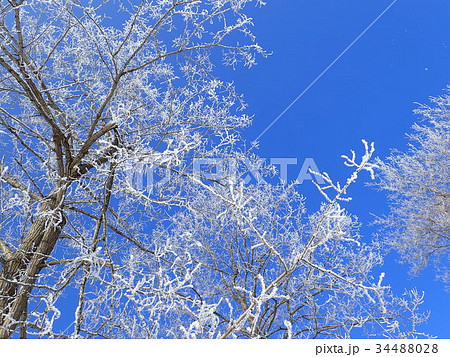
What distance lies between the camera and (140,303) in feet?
4.84

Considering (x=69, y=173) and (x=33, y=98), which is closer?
(x=33, y=98)

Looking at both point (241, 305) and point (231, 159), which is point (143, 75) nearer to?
point (231, 159)

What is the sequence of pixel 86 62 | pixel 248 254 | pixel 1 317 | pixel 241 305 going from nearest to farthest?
pixel 1 317 < pixel 86 62 < pixel 241 305 < pixel 248 254

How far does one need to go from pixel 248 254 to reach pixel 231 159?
2.85 m

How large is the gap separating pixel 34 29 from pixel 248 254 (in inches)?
171

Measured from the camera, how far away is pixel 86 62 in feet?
12.2

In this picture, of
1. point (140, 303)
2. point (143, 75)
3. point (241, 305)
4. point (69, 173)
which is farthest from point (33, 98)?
point (241, 305)
